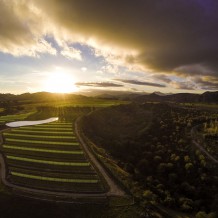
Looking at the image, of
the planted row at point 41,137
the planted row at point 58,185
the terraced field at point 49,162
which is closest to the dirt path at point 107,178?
the terraced field at point 49,162

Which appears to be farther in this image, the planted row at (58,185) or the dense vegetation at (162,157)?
the dense vegetation at (162,157)

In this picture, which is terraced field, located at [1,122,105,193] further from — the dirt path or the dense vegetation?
the dense vegetation

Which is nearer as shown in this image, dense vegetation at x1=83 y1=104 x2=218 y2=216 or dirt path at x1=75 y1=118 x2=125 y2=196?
dirt path at x1=75 y1=118 x2=125 y2=196

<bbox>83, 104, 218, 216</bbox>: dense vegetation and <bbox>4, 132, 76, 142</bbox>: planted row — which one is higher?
<bbox>4, 132, 76, 142</bbox>: planted row

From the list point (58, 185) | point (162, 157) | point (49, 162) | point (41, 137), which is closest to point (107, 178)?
point (58, 185)

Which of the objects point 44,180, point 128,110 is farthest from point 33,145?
point 128,110

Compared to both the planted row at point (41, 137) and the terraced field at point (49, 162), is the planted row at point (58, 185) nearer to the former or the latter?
the terraced field at point (49, 162)

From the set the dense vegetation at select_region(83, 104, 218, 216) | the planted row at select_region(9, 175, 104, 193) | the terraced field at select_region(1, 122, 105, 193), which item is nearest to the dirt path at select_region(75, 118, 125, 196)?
the terraced field at select_region(1, 122, 105, 193)
